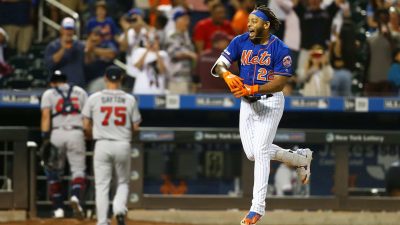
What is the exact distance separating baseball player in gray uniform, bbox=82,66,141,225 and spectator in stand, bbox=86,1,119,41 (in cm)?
219

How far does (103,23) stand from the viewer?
13391 millimetres


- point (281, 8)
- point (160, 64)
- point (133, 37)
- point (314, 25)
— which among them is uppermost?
point (281, 8)

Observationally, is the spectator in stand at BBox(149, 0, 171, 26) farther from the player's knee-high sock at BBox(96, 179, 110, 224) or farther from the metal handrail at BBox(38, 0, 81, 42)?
the player's knee-high sock at BBox(96, 179, 110, 224)

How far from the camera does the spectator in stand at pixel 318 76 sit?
1306 centimetres

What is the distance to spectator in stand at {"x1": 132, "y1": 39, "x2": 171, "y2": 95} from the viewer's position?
1292 cm

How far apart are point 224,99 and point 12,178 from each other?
9.72 ft

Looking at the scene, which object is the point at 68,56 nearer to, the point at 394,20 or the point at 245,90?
the point at 394,20

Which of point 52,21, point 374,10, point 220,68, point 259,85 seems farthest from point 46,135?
point 374,10

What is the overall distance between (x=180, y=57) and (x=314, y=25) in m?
1.99

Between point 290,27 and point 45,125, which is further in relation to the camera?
point 290,27

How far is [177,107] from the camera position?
42.0 feet

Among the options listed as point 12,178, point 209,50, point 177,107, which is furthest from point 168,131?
point 12,178

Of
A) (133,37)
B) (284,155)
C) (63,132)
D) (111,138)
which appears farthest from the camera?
(133,37)

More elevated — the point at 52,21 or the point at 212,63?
the point at 52,21
